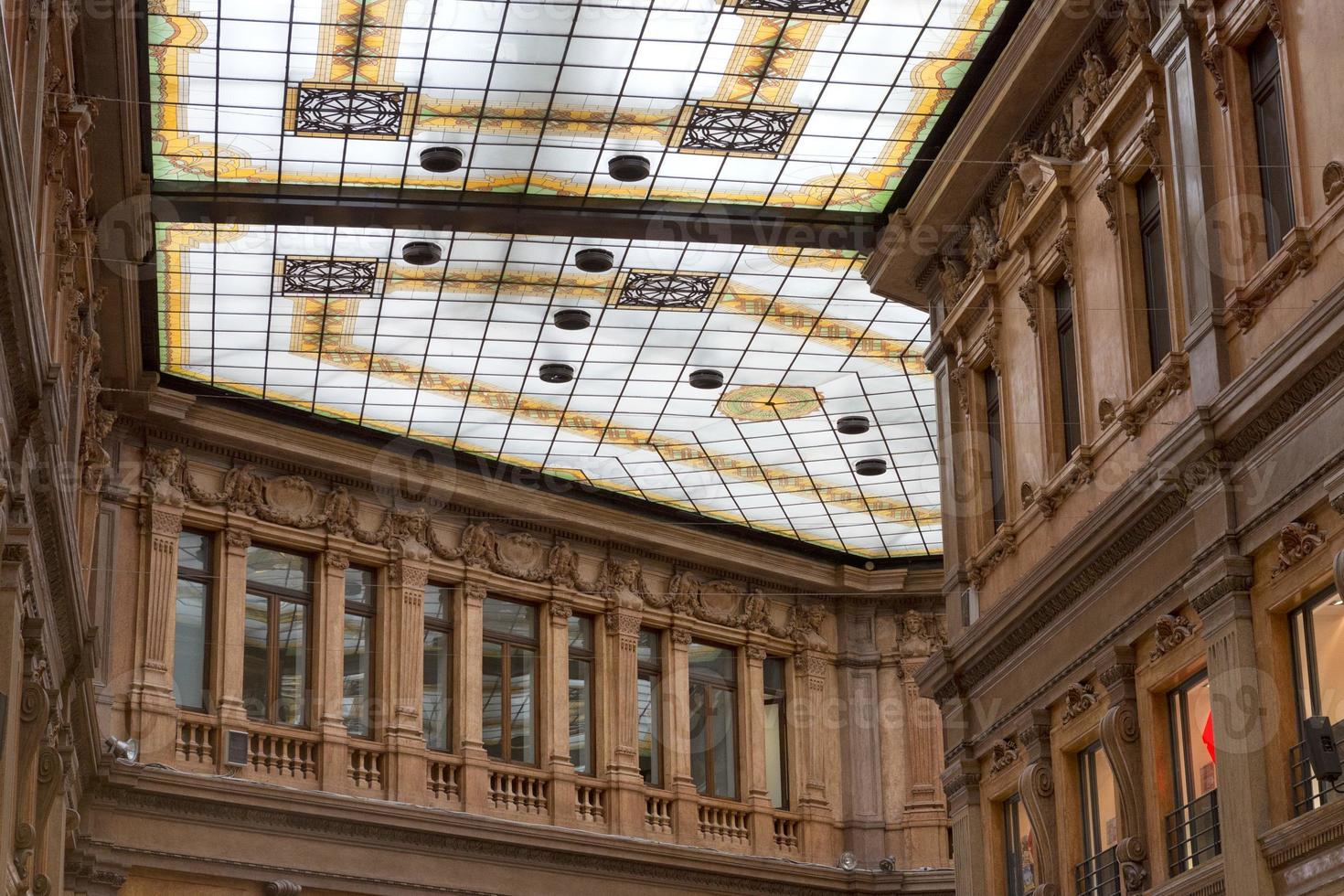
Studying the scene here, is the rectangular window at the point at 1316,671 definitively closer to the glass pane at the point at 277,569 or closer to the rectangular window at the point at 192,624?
the rectangular window at the point at 192,624

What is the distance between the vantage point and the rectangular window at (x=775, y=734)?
26.8 meters

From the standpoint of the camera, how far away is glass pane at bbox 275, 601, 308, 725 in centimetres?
2242

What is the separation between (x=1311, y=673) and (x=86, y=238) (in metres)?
10.9

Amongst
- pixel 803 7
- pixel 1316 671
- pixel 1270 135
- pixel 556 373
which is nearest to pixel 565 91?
pixel 803 7

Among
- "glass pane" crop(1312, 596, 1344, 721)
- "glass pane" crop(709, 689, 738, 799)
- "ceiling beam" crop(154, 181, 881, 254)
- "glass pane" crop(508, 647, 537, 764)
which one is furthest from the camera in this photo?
"glass pane" crop(709, 689, 738, 799)

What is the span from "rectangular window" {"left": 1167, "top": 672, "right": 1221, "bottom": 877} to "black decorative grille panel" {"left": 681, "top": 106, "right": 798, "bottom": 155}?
19.5 ft

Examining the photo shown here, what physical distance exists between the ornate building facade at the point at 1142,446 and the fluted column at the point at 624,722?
22.7ft

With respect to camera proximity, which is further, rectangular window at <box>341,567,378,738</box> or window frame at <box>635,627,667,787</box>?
window frame at <box>635,627,667,787</box>

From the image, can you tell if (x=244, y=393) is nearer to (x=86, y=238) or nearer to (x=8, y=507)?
(x=86, y=238)

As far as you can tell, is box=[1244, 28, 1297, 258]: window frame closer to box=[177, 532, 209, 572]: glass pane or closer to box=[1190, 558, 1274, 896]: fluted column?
box=[1190, 558, 1274, 896]: fluted column

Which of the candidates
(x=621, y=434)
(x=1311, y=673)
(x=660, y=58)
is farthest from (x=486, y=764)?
(x=1311, y=673)

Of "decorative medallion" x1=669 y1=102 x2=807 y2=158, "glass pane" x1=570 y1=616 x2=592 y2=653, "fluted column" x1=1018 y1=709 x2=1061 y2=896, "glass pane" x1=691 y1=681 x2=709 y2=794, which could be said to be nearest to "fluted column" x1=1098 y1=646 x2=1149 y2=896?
"fluted column" x1=1018 y1=709 x2=1061 y2=896

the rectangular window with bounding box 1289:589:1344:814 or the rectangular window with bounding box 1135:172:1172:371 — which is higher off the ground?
the rectangular window with bounding box 1135:172:1172:371

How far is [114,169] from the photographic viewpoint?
Result: 17125 millimetres
